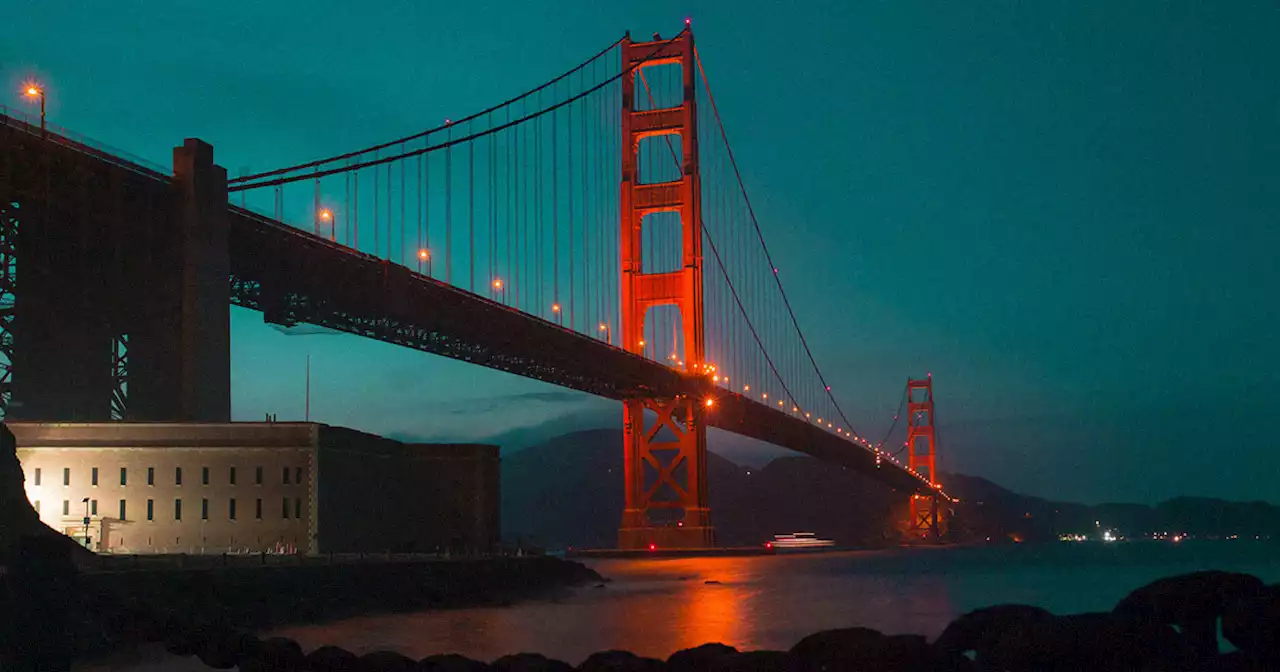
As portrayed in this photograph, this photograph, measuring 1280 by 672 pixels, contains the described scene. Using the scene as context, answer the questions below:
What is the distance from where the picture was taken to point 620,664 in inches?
157

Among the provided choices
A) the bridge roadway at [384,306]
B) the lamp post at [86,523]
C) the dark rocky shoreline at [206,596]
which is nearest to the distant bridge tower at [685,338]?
the bridge roadway at [384,306]

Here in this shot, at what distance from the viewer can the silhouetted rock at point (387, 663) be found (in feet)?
13.7

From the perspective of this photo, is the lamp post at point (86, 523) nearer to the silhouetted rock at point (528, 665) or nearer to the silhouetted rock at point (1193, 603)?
the silhouetted rock at point (528, 665)

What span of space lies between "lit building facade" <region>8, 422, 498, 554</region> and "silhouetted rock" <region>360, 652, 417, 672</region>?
25.9 metres

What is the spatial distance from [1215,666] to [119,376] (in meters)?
34.8

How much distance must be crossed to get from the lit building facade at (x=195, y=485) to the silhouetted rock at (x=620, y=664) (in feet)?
86.9

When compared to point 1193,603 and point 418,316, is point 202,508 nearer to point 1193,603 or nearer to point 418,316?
point 418,316

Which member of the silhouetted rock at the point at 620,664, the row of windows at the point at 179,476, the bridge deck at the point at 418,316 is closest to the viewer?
the silhouetted rock at the point at 620,664

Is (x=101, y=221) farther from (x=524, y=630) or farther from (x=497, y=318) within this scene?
(x=497, y=318)

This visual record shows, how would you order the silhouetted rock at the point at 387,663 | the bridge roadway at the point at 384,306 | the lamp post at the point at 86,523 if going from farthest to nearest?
the bridge roadway at the point at 384,306 → the lamp post at the point at 86,523 → the silhouetted rock at the point at 387,663

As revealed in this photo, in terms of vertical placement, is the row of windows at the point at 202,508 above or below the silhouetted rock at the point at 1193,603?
below

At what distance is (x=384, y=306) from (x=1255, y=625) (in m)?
39.8

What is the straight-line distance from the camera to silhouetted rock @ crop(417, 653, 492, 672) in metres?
4.10

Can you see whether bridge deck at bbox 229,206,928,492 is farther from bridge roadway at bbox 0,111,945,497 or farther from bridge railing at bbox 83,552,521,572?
bridge railing at bbox 83,552,521,572
